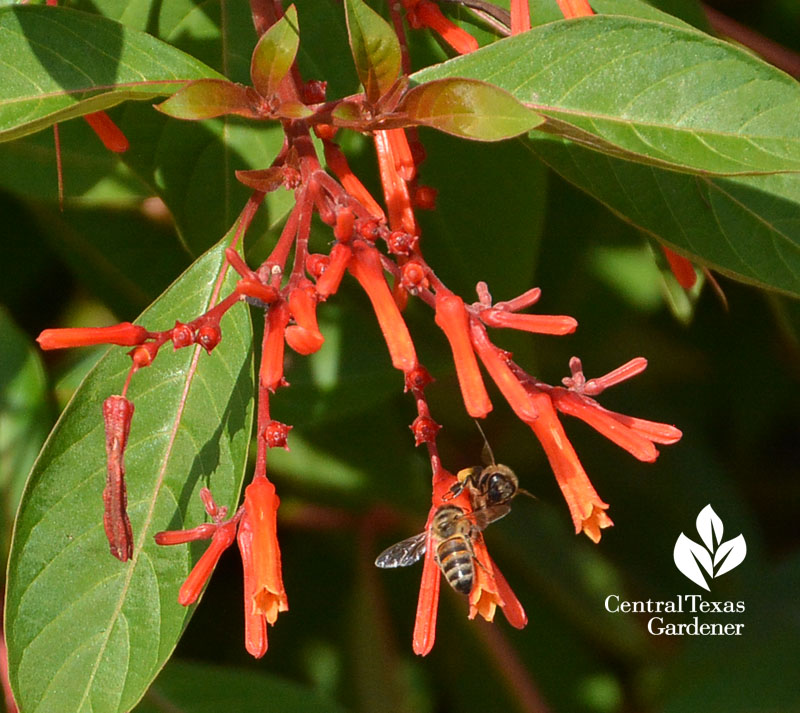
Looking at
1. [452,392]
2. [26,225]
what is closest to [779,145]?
[452,392]

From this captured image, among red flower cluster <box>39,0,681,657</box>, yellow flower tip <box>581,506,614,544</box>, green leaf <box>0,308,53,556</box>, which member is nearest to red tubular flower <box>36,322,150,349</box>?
red flower cluster <box>39,0,681,657</box>

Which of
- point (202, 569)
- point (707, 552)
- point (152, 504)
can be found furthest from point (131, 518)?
point (707, 552)

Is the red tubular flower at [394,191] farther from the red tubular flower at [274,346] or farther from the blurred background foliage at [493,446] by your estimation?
the blurred background foliage at [493,446]

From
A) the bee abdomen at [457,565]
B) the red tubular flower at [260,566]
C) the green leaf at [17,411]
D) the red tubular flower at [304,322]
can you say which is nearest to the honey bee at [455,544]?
the bee abdomen at [457,565]

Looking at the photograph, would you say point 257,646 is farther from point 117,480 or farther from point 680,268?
point 680,268

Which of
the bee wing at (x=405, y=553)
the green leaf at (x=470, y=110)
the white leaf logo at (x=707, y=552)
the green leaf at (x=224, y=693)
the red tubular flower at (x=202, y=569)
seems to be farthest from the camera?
the white leaf logo at (x=707, y=552)

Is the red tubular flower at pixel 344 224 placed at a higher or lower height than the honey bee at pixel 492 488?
higher
